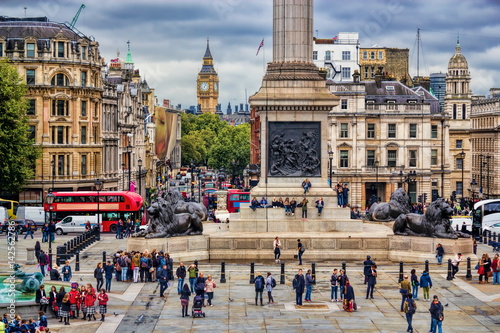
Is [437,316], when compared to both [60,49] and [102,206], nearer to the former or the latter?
[102,206]

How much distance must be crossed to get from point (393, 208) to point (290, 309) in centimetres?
2407

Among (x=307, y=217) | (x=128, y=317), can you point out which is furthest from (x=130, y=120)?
(x=128, y=317)

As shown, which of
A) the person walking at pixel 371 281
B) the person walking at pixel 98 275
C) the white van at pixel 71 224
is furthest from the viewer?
the white van at pixel 71 224

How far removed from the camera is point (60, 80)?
93.9 meters

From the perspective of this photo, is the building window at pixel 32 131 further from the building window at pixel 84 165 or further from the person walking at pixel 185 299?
the person walking at pixel 185 299

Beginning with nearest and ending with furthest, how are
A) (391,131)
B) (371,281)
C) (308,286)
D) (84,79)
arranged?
(308,286) < (371,281) < (84,79) < (391,131)

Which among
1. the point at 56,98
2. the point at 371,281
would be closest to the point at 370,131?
the point at 56,98

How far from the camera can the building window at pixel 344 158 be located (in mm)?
107438

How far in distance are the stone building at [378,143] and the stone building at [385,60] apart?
6223 centimetres


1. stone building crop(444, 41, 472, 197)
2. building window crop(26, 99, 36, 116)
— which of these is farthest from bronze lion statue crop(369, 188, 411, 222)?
stone building crop(444, 41, 472, 197)

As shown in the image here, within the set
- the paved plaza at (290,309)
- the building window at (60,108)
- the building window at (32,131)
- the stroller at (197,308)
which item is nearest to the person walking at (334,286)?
the paved plaza at (290,309)

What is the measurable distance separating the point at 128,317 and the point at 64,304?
2.64m

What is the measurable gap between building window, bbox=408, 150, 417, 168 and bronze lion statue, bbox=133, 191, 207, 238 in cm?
5841

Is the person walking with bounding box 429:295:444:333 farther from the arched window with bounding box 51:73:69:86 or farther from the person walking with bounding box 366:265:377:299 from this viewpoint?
the arched window with bounding box 51:73:69:86
